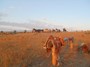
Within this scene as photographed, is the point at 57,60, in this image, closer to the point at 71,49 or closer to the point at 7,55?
the point at 7,55

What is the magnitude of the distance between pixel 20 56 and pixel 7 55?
84cm

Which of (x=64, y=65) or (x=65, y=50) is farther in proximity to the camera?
(x=65, y=50)

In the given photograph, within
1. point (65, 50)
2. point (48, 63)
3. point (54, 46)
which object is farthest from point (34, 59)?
point (65, 50)

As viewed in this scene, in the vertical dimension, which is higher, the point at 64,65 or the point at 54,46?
the point at 54,46

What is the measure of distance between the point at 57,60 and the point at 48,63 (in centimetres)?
76

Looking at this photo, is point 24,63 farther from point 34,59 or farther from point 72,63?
point 72,63

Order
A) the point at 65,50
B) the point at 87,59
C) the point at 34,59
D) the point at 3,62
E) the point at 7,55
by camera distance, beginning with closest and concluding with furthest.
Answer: the point at 3,62, the point at 7,55, the point at 34,59, the point at 87,59, the point at 65,50

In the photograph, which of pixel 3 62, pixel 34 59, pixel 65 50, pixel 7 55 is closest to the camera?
pixel 3 62

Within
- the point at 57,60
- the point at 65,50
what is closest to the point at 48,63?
the point at 57,60

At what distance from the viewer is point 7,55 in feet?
47.3

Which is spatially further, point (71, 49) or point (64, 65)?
point (71, 49)

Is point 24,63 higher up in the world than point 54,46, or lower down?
lower down

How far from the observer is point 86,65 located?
15562 mm

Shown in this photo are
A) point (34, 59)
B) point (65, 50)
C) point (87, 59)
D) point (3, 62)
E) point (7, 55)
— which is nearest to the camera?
point (3, 62)
